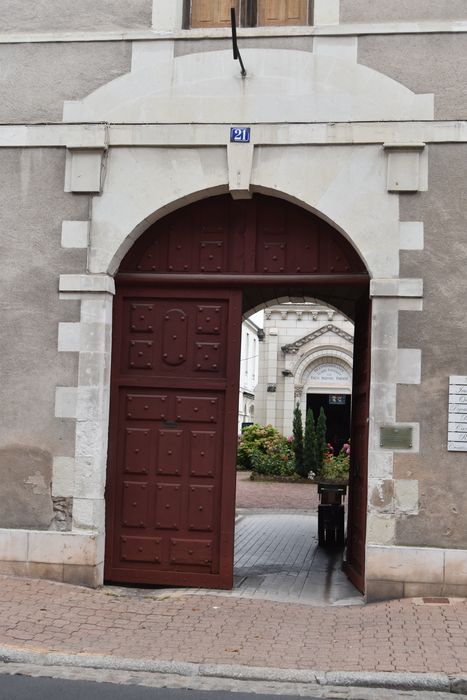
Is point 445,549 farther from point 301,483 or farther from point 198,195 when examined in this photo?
point 301,483

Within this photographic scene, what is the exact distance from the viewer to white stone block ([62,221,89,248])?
8164 millimetres

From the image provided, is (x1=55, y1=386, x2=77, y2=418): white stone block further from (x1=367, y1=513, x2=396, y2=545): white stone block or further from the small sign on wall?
the small sign on wall

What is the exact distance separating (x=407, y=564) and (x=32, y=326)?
13.2 feet

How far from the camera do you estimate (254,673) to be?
18.5ft

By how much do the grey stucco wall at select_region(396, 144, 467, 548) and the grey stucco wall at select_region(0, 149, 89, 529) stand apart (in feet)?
10.1

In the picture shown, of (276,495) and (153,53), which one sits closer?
(153,53)

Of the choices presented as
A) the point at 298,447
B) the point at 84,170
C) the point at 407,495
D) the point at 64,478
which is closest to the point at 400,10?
the point at 84,170

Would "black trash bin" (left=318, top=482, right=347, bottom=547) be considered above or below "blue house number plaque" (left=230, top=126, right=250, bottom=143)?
below

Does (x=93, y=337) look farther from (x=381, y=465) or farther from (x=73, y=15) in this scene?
(x=73, y=15)

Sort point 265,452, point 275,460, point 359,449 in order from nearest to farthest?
point 359,449 → point 275,460 → point 265,452

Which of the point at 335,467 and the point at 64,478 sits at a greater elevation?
the point at 64,478

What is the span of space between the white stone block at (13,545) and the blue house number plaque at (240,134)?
4.11 metres

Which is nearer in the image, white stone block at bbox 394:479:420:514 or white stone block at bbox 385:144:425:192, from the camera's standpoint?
white stone block at bbox 394:479:420:514

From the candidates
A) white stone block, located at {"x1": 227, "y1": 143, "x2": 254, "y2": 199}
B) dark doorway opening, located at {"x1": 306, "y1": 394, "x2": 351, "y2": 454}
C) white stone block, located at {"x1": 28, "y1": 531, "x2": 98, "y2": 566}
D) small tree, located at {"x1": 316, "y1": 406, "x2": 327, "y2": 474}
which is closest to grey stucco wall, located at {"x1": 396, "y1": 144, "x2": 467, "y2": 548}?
white stone block, located at {"x1": 227, "y1": 143, "x2": 254, "y2": 199}
